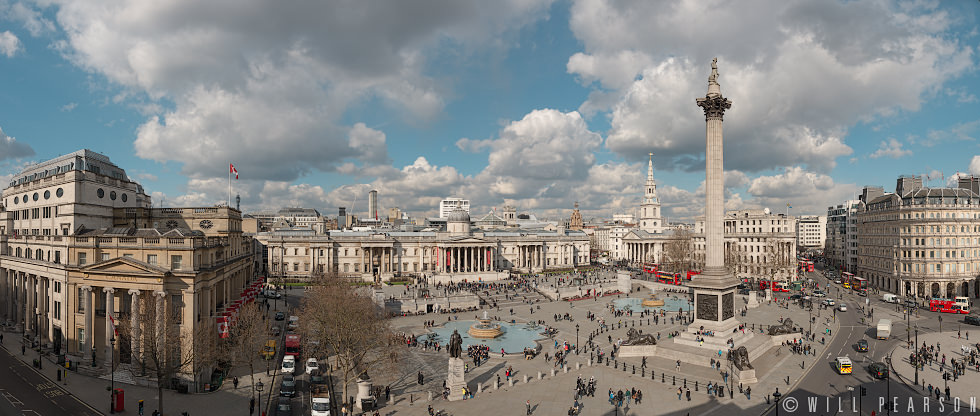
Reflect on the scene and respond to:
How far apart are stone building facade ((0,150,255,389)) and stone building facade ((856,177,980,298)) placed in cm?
9828

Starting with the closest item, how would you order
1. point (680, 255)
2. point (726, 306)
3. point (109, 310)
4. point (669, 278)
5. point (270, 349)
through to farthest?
point (109, 310), point (270, 349), point (726, 306), point (669, 278), point (680, 255)

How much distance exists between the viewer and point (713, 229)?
49781 millimetres

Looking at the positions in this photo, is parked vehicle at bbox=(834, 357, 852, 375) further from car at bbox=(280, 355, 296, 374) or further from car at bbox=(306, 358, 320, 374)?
car at bbox=(280, 355, 296, 374)

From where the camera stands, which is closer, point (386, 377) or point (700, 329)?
point (386, 377)

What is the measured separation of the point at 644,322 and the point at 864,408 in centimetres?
3042

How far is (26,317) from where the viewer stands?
50.1 metres

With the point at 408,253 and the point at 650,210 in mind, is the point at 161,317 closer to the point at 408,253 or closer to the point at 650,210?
the point at 408,253

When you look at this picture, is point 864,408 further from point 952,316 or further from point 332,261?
point 332,261

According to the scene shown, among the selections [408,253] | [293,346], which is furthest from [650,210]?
[293,346]

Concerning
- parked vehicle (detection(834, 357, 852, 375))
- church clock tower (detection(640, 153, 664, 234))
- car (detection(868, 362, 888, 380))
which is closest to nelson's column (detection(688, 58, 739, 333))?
parked vehicle (detection(834, 357, 852, 375))

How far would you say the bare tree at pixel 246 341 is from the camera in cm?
3734

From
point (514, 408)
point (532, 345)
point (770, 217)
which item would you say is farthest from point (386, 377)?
point (770, 217)

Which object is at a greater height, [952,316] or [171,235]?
[171,235]

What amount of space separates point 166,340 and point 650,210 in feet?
488
